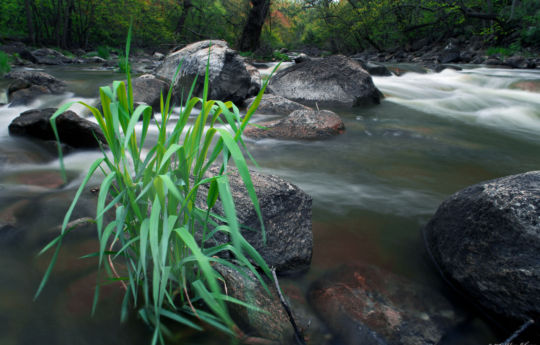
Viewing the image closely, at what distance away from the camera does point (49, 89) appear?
6484mm

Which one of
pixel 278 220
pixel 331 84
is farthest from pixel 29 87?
pixel 278 220

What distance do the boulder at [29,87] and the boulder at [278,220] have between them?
5.30 m

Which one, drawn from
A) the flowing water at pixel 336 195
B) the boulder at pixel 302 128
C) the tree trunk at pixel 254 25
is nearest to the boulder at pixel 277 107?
the flowing water at pixel 336 195

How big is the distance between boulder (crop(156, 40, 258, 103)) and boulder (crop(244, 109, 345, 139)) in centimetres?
179

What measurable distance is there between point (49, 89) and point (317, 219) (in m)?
6.22

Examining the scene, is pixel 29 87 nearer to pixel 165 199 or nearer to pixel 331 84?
pixel 331 84

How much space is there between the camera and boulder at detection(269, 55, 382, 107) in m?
6.96

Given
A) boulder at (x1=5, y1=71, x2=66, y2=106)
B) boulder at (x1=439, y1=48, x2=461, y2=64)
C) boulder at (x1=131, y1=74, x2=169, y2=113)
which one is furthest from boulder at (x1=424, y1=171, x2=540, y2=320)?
boulder at (x1=439, y1=48, x2=461, y2=64)

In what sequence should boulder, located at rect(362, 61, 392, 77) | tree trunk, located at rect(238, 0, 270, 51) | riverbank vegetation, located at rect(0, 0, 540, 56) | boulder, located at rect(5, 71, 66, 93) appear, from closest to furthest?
boulder, located at rect(5, 71, 66, 93) → boulder, located at rect(362, 61, 392, 77) → tree trunk, located at rect(238, 0, 270, 51) → riverbank vegetation, located at rect(0, 0, 540, 56)

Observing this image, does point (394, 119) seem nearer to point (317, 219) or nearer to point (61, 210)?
point (317, 219)

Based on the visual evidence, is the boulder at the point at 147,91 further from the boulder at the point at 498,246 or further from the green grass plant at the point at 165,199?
the boulder at the point at 498,246

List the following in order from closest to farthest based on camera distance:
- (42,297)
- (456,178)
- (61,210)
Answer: (42,297)
(61,210)
(456,178)

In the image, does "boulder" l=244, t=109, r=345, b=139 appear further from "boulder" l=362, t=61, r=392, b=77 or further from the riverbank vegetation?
the riverbank vegetation

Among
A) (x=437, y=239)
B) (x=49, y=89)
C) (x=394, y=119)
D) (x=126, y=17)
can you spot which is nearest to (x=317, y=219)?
(x=437, y=239)
